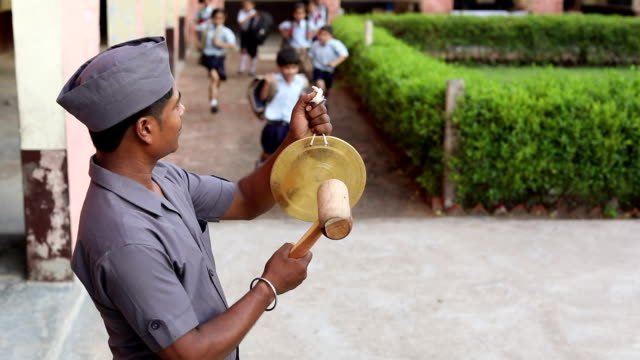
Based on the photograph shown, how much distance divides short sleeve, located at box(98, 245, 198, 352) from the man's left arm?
67 cm

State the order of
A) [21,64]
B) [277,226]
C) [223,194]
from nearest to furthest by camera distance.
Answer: [223,194] → [21,64] → [277,226]

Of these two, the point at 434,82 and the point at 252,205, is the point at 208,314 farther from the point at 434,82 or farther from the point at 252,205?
the point at 434,82

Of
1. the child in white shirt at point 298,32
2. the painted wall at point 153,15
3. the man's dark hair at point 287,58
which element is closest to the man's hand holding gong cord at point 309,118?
the man's dark hair at point 287,58

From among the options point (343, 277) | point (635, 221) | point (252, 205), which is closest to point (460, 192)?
point (635, 221)

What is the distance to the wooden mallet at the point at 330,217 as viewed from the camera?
1.95 m

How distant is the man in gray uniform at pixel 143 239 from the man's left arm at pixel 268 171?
45 cm

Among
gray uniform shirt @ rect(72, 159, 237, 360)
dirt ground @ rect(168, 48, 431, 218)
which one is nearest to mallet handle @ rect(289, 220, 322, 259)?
gray uniform shirt @ rect(72, 159, 237, 360)

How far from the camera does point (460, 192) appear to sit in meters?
7.53

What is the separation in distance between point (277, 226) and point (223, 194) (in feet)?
14.6

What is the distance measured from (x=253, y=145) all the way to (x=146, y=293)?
8582 millimetres

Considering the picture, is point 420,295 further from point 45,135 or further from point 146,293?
point 146,293

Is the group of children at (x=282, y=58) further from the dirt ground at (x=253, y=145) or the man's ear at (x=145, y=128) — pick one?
the man's ear at (x=145, y=128)

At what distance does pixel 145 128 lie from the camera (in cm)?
201

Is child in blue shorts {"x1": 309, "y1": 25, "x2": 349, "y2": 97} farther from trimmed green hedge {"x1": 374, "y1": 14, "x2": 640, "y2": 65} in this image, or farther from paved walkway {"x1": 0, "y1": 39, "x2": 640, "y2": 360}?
trimmed green hedge {"x1": 374, "y1": 14, "x2": 640, "y2": 65}
